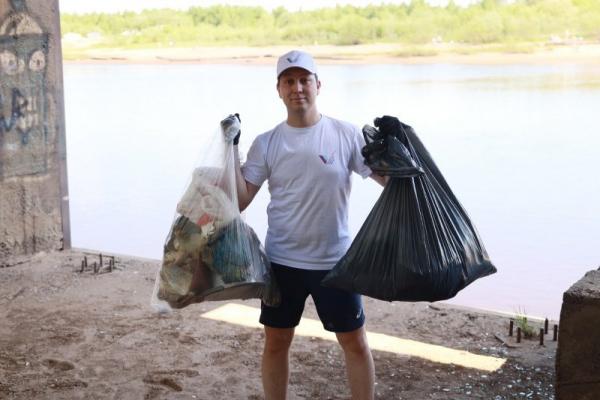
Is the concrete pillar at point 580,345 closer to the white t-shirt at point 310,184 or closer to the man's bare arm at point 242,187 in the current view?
the white t-shirt at point 310,184

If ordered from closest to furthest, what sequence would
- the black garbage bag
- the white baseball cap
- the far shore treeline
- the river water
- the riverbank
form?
the black garbage bag → the white baseball cap → the river water → the far shore treeline → the riverbank

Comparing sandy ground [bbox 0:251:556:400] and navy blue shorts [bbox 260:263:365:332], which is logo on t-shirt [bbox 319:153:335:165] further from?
sandy ground [bbox 0:251:556:400]

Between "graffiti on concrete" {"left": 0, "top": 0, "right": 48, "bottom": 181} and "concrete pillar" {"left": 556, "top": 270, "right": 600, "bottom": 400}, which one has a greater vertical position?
"graffiti on concrete" {"left": 0, "top": 0, "right": 48, "bottom": 181}

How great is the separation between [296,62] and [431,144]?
36.4ft

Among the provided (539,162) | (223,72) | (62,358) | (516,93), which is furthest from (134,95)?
(62,358)

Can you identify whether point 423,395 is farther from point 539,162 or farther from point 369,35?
point 369,35

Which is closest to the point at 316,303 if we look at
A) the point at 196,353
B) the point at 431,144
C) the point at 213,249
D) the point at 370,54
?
the point at 213,249

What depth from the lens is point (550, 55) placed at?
20.9 meters

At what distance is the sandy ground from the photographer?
14.2 ft

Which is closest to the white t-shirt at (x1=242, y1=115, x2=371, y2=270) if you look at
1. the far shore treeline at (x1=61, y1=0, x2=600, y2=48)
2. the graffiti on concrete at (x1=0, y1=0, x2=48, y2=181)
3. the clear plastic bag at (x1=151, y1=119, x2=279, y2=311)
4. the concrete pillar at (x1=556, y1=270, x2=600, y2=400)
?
the clear plastic bag at (x1=151, y1=119, x2=279, y2=311)

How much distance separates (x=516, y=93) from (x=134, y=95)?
399 inches

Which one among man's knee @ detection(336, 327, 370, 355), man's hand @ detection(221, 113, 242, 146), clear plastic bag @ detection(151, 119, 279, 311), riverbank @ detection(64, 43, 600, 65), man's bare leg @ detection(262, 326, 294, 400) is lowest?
man's bare leg @ detection(262, 326, 294, 400)

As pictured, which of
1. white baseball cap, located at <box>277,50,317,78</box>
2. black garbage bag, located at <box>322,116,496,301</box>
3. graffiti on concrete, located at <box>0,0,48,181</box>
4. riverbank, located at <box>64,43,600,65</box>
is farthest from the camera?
riverbank, located at <box>64,43,600,65</box>

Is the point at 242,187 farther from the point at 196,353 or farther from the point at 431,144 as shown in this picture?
the point at 431,144
